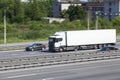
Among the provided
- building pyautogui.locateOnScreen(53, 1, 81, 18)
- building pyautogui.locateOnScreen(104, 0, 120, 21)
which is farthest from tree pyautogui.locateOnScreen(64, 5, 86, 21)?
building pyautogui.locateOnScreen(53, 1, 81, 18)

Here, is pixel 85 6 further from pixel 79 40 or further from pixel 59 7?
pixel 79 40

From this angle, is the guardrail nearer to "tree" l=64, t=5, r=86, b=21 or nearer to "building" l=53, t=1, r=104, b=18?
"tree" l=64, t=5, r=86, b=21

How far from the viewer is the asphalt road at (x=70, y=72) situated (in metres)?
29.1

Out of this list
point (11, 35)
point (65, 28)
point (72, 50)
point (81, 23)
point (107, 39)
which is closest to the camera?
point (72, 50)

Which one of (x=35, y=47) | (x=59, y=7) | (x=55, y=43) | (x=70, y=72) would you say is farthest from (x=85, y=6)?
(x=70, y=72)

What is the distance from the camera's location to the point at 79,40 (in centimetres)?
5591

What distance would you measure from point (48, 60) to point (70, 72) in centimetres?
486

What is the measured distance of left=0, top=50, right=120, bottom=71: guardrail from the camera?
33.9 metres

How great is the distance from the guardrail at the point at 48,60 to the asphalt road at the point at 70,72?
62 centimetres

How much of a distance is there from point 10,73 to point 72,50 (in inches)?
932

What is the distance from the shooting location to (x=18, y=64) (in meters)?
34.2

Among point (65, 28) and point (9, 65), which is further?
point (65, 28)

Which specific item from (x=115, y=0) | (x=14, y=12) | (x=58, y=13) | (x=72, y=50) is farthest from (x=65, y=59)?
(x=58, y=13)

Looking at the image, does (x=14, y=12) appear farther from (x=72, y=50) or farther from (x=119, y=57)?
(x=119, y=57)
